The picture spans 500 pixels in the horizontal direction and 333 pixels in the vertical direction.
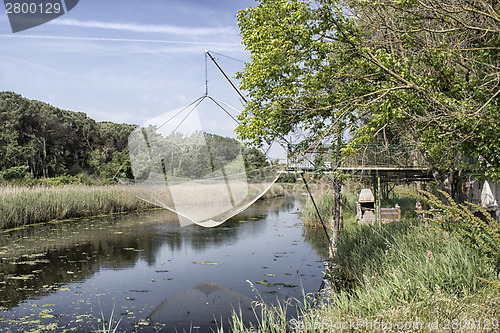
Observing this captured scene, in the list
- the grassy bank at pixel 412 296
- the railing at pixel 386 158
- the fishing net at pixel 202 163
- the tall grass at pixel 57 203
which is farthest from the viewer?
the tall grass at pixel 57 203

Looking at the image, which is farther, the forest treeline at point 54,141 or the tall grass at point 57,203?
the forest treeline at point 54,141

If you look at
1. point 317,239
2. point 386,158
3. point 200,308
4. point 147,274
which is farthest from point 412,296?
point 386,158

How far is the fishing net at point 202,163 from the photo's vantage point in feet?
32.3

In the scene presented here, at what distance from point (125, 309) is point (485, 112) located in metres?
7.53

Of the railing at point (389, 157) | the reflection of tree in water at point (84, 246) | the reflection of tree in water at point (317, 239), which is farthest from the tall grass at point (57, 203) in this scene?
the railing at point (389, 157)

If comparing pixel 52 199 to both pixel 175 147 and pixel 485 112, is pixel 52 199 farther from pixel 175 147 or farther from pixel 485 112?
pixel 485 112

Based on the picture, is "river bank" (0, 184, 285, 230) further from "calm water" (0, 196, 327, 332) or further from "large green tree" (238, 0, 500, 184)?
"large green tree" (238, 0, 500, 184)

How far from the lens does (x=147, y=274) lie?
33.5ft

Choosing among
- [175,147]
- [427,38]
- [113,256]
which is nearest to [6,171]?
[113,256]

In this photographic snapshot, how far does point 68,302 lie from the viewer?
7.89m

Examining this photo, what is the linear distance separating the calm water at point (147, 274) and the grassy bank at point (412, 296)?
79cm

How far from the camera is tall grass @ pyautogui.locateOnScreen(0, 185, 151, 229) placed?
16.4m

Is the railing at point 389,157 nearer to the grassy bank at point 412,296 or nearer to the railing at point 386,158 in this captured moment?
the railing at point 386,158

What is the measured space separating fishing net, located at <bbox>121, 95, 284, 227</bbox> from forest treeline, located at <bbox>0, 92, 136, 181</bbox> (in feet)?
78.3
